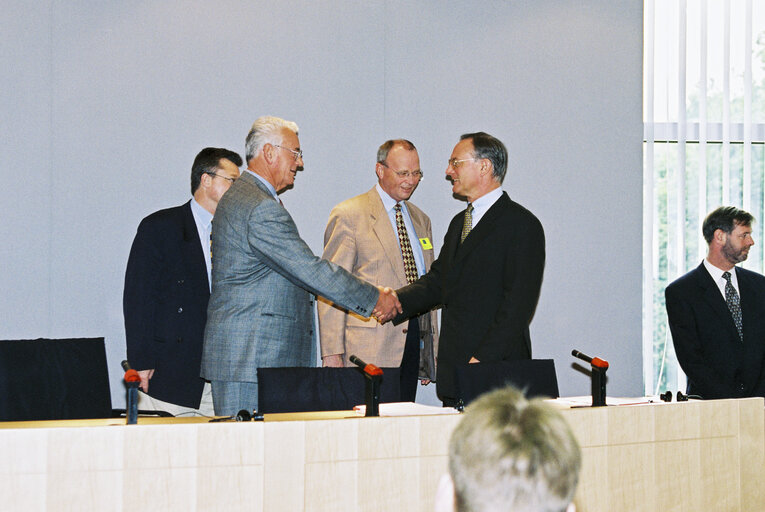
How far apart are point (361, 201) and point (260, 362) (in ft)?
4.78

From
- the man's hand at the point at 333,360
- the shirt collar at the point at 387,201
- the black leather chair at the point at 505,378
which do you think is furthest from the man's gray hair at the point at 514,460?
the shirt collar at the point at 387,201

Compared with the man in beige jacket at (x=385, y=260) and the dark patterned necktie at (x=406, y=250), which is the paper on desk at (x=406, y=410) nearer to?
the man in beige jacket at (x=385, y=260)

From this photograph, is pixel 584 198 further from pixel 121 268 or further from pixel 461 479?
pixel 461 479

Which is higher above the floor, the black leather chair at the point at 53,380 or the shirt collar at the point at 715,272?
the shirt collar at the point at 715,272

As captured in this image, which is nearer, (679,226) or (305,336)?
(305,336)

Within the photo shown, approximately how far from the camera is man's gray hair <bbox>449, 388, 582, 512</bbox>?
101 cm

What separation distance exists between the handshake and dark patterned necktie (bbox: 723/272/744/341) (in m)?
2.09

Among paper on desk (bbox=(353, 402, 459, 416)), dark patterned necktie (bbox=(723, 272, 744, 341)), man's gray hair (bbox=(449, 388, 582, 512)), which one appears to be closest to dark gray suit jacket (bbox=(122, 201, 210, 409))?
paper on desk (bbox=(353, 402, 459, 416))

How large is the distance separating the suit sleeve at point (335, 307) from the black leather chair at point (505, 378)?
5.49 ft

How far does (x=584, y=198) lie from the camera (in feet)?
18.4

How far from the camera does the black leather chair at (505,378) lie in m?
2.91

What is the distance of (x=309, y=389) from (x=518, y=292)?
1.27m

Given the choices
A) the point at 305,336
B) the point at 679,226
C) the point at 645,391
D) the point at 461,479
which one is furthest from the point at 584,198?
the point at 461,479

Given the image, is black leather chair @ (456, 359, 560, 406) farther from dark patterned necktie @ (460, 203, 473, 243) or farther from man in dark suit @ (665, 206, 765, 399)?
man in dark suit @ (665, 206, 765, 399)
